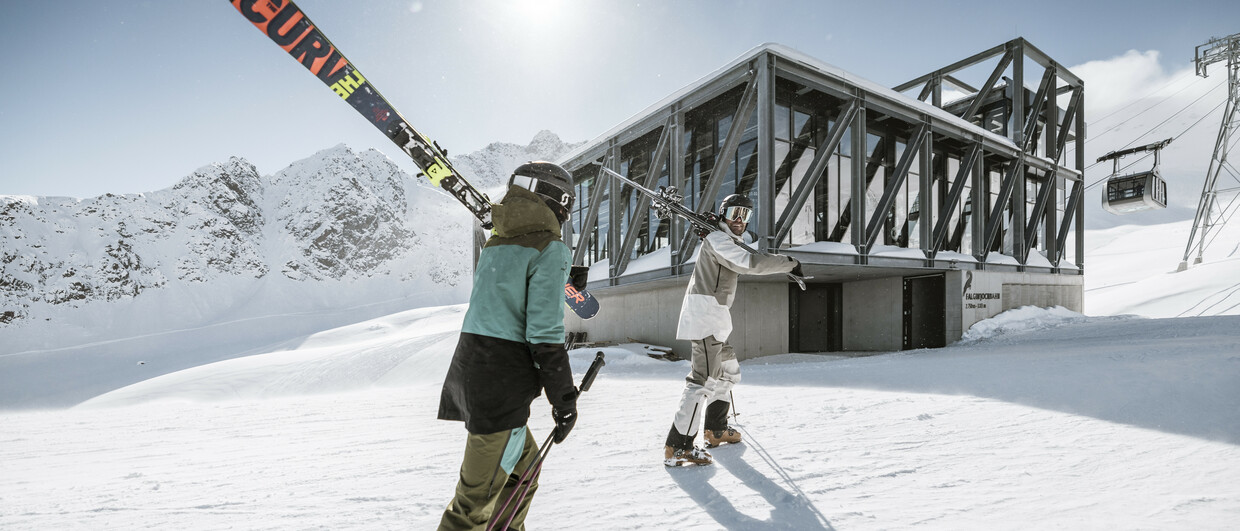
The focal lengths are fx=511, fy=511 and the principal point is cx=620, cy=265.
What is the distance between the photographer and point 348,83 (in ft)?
15.2

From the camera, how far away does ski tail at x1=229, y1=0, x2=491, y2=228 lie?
4.29 metres

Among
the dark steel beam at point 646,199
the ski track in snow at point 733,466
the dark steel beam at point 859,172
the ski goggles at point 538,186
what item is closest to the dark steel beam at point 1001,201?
the dark steel beam at point 859,172

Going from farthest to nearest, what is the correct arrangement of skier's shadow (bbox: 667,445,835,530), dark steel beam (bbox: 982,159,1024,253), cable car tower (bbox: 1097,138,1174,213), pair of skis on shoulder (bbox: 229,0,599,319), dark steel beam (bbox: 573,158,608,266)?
1. cable car tower (bbox: 1097,138,1174,213)
2. dark steel beam (bbox: 573,158,608,266)
3. dark steel beam (bbox: 982,159,1024,253)
4. pair of skis on shoulder (bbox: 229,0,599,319)
5. skier's shadow (bbox: 667,445,835,530)

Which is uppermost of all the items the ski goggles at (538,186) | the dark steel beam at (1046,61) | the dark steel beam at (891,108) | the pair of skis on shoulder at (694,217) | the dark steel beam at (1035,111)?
the dark steel beam at (1046,61)

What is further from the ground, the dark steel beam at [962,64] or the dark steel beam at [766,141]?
the dark steel beam at [962,64]

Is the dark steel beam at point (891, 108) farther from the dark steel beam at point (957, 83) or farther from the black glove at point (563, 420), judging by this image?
the black glove at point (563, 420)

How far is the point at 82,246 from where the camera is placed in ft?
315

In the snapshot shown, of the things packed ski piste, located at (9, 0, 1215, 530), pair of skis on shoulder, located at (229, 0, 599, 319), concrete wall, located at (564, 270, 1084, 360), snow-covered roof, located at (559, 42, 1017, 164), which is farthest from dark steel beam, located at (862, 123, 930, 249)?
pair of skis on shoulder, located at (229, 0, 599, 319)

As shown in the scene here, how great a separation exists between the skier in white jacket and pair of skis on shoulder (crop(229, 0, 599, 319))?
3.14 feet

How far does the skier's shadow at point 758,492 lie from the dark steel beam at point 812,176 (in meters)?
7.82

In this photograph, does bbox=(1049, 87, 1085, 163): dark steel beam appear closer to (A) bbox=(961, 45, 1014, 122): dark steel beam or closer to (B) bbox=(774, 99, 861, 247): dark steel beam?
(A) bbox=(961, 45, 1014, 122): dark steel beam

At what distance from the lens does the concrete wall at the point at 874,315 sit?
14047 mm

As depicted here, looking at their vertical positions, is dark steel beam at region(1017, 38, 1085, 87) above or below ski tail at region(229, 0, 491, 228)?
above

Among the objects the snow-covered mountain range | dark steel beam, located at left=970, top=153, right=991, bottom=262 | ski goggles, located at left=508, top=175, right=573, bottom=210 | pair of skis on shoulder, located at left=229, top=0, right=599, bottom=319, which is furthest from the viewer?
the snow-covered mountain range
